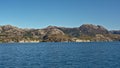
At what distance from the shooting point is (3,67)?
7844cm

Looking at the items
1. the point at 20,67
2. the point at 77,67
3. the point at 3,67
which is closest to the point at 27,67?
the point at 20,67

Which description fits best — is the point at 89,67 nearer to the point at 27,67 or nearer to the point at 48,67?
the point at 48,67

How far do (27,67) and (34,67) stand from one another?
82.3 inches

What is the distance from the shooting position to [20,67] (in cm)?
7762

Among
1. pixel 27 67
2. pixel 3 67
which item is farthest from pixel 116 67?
pixel 3 67

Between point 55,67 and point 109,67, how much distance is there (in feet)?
49.4

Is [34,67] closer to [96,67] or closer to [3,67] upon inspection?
[3,67]

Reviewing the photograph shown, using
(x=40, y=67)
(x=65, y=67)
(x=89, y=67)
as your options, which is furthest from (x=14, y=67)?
(x=89, y=67)

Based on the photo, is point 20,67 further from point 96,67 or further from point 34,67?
point 96,67

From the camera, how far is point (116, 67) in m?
73.6

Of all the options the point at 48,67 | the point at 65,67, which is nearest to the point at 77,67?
the point at 65,67

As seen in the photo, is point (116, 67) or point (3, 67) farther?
point (3, 67)

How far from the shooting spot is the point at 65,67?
7588cm

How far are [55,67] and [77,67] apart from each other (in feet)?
20.4
